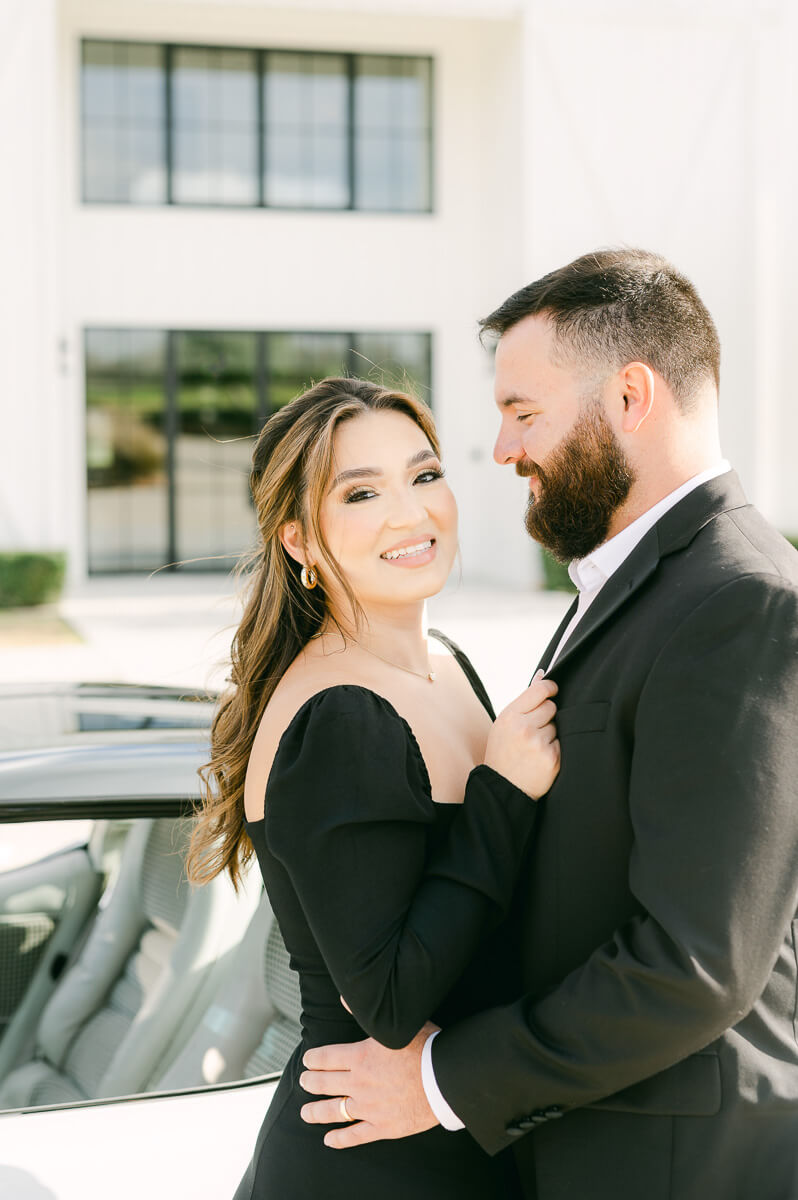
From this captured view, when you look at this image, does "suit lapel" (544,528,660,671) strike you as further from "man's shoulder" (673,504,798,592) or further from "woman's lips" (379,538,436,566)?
"woman's lips" (379,538,436,566)

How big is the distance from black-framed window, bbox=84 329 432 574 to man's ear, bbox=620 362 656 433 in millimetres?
16626

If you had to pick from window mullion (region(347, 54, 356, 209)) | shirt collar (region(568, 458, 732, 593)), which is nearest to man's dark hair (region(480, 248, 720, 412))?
shirt collar (region(568, 458, 732, 593))

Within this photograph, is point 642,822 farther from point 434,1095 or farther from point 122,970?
point 122,970

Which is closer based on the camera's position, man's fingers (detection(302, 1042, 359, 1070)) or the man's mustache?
man's fingers (detection(302, 1042, 359, 1070))

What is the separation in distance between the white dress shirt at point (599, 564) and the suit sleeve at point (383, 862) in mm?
77

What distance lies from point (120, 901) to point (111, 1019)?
26 cm

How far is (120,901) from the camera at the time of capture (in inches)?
107

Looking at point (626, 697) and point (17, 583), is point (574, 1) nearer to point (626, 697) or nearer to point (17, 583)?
point (17, 583)

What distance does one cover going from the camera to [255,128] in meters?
18.3

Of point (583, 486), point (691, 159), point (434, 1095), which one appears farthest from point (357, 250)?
point (434, 1095)

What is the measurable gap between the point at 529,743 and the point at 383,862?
25 centimetres

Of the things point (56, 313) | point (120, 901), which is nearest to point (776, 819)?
point (120, 901)

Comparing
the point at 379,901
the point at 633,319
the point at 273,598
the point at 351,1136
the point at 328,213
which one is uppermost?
the point at 328,213

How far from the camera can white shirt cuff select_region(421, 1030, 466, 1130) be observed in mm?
1572
